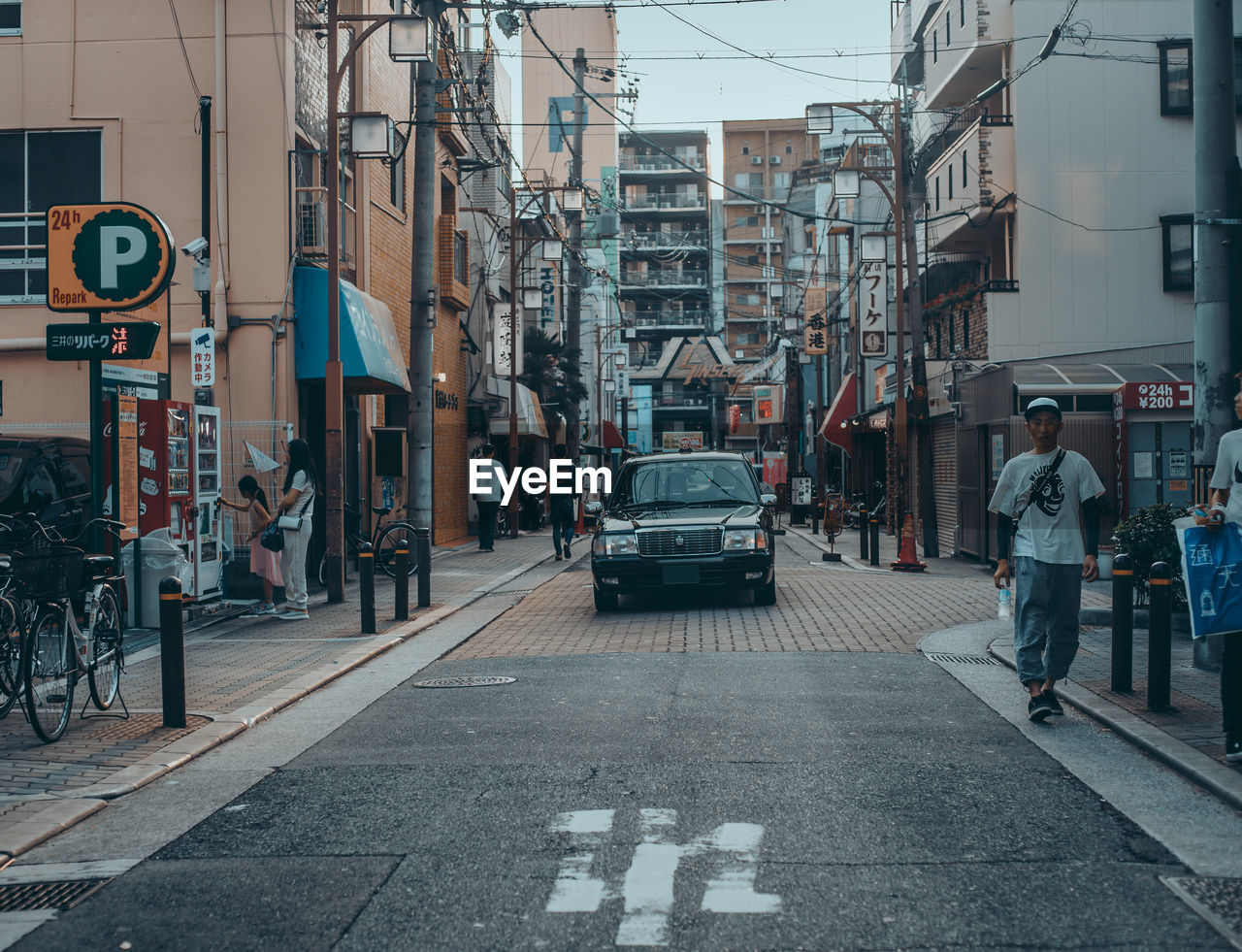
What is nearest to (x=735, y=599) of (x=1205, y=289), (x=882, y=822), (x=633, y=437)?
(x=1205, y=289)

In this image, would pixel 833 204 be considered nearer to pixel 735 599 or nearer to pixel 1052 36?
pixel 1052 36

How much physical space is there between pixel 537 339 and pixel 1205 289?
3123cm

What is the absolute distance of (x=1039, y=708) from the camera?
301 inches

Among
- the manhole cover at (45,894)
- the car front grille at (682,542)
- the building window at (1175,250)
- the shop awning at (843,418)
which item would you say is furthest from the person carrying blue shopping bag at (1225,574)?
the shop awning at (843,418)

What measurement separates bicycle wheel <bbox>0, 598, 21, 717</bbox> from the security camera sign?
3481mm

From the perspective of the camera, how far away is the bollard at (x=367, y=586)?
12.2 m

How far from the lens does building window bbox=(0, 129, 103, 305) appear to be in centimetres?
1709

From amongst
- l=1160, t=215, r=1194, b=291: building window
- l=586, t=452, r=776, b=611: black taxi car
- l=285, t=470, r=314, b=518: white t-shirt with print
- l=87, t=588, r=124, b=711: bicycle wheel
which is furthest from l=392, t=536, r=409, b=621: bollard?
l=1160, t=215, r=1194, b=291: building window

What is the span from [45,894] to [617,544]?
9514mm

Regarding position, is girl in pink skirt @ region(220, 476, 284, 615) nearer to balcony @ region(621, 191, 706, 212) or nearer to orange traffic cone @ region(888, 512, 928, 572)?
orange traffic cone @ region(888, 512, 928, 572)

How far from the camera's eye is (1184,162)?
24.8 m

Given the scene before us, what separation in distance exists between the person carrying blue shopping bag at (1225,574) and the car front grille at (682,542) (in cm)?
731

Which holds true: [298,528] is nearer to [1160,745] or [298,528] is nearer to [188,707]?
[188,707]

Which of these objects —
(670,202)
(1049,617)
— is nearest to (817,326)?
(1049,617)
